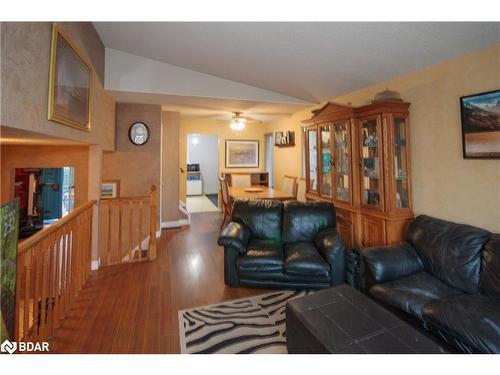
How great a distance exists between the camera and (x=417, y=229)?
95.1 inches

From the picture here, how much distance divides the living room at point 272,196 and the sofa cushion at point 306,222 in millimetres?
17

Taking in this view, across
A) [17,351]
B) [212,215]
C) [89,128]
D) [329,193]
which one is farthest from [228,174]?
[17,351]

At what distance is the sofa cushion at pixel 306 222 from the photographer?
303cm

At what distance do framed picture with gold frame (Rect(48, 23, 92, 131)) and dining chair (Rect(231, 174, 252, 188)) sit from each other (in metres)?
3.71

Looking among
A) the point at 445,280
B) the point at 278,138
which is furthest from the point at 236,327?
the point at 278,138

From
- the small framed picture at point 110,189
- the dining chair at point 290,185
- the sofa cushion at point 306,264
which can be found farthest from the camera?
the dining chair at point 290,185

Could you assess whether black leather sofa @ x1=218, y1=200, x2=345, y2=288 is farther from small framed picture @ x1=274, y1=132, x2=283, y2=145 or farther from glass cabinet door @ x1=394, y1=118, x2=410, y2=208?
small framed picture @ x1=274, y1=132, x2=283, y2=145

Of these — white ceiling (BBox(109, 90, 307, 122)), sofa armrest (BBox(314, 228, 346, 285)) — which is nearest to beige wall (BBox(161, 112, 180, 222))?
white ceiling (BBox(109, 90, 307, 122))

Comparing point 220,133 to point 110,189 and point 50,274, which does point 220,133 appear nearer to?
point 110,189

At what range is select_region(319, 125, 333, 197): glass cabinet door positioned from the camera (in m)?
3.58

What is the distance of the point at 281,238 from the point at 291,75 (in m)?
2.26

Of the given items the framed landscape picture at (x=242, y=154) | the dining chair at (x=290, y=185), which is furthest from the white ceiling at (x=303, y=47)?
the framed landscape picture at (x=242, y=154)

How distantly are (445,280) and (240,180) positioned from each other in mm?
4606

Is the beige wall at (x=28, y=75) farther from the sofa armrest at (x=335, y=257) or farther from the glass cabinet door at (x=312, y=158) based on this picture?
the glass cabinet door at (x=312, y=158)
